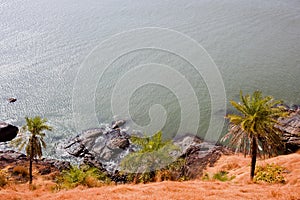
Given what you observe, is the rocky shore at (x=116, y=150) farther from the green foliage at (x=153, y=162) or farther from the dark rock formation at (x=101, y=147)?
the green foliage at (x=153, y=162)

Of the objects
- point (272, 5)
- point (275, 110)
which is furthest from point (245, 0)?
point (275, 110)

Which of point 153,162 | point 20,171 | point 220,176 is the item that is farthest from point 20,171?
point 220,176

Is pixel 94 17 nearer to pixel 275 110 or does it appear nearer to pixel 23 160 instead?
pixel 23 160

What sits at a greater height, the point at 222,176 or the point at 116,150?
the point at 116,150

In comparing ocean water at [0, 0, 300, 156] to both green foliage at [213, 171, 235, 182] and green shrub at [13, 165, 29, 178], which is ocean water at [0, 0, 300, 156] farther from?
green foliage at [213, 171, 235, 182]

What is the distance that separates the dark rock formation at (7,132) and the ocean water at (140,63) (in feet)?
9.85

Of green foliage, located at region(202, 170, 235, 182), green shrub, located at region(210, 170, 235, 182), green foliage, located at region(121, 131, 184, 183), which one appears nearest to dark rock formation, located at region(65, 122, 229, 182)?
green foliage, located at region(202, 170, 235, 182)

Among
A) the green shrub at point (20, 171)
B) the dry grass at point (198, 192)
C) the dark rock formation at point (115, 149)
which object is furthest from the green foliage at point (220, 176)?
the green shrub at point (20, 171)

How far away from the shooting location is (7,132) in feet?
164

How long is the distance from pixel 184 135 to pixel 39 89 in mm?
29931

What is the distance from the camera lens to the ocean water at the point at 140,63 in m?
53.2

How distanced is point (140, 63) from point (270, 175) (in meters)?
40.6

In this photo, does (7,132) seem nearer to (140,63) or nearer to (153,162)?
(153,162)

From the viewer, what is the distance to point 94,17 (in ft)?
276
